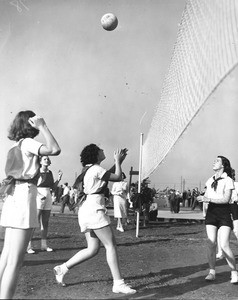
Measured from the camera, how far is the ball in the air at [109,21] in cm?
1029

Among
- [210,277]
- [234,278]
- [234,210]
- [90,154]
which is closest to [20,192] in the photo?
[90,154]

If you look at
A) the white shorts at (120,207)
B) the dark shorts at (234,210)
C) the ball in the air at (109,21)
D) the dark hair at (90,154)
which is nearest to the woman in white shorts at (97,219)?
the dark hair at (90,154)

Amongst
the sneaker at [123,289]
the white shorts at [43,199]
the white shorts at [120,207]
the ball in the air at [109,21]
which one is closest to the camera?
the sneaker at [123,289]

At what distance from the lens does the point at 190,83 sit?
24.0 ft

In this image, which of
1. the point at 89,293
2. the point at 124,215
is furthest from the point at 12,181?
the point at 124,215

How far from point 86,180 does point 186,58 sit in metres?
3.36

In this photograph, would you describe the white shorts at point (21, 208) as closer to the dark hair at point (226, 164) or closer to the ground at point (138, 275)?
the ground at point (138, 275)

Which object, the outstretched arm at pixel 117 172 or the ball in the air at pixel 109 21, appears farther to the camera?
the ball in the air at pixel 109 21

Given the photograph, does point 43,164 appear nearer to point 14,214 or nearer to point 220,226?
point 220,226

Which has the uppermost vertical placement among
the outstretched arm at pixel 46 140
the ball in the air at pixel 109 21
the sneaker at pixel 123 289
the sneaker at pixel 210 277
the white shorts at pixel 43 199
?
the ball in the air at pixel 109 21

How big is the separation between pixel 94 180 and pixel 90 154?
0.38 m

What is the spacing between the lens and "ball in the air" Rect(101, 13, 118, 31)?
33.8 feet

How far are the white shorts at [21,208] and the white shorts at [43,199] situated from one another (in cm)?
431

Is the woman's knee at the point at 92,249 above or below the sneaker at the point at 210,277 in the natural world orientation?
above
